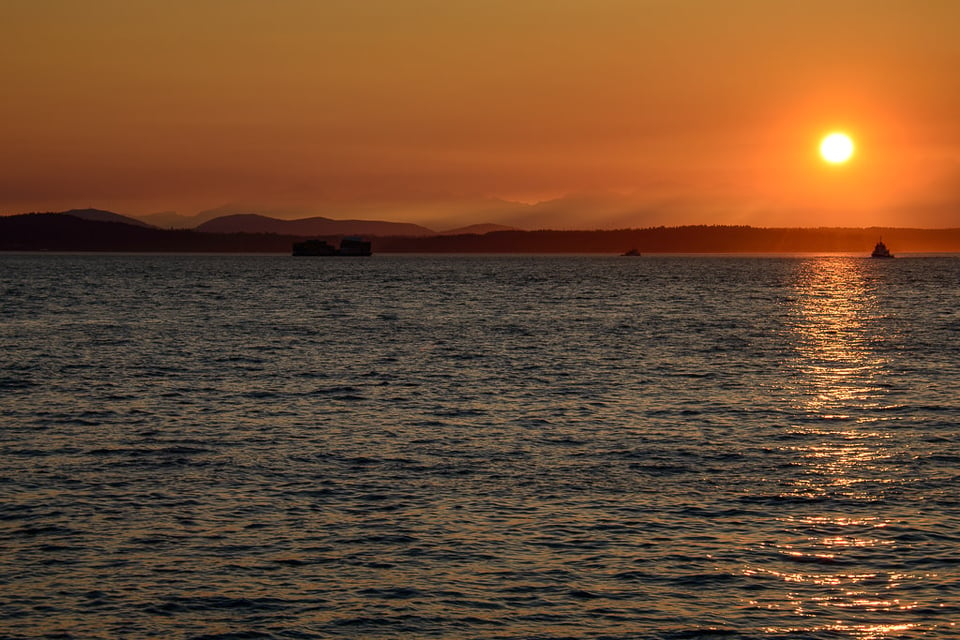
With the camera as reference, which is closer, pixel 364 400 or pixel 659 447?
pixel 659 447

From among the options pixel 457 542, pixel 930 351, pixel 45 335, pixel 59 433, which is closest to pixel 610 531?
pixel 457 542

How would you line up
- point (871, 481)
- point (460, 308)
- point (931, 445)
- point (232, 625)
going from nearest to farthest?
1. point (232, 625)
2. point (871, 481)
3. point (931, 445)
4. point (460, 308)

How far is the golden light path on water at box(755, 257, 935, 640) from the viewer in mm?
16406

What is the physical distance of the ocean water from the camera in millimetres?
16422

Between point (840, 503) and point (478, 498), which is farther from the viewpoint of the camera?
point (478, 498)

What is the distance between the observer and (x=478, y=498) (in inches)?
920

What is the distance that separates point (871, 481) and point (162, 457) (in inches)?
690

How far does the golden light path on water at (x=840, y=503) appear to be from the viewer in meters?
16.4

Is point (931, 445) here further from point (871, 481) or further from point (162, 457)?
point (162, 457)

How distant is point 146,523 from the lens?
21.3 m

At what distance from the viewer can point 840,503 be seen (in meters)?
23.1

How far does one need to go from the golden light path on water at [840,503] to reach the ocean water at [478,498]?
0.08m

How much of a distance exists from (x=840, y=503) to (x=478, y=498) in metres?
7.70

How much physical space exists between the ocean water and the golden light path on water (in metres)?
0.08
